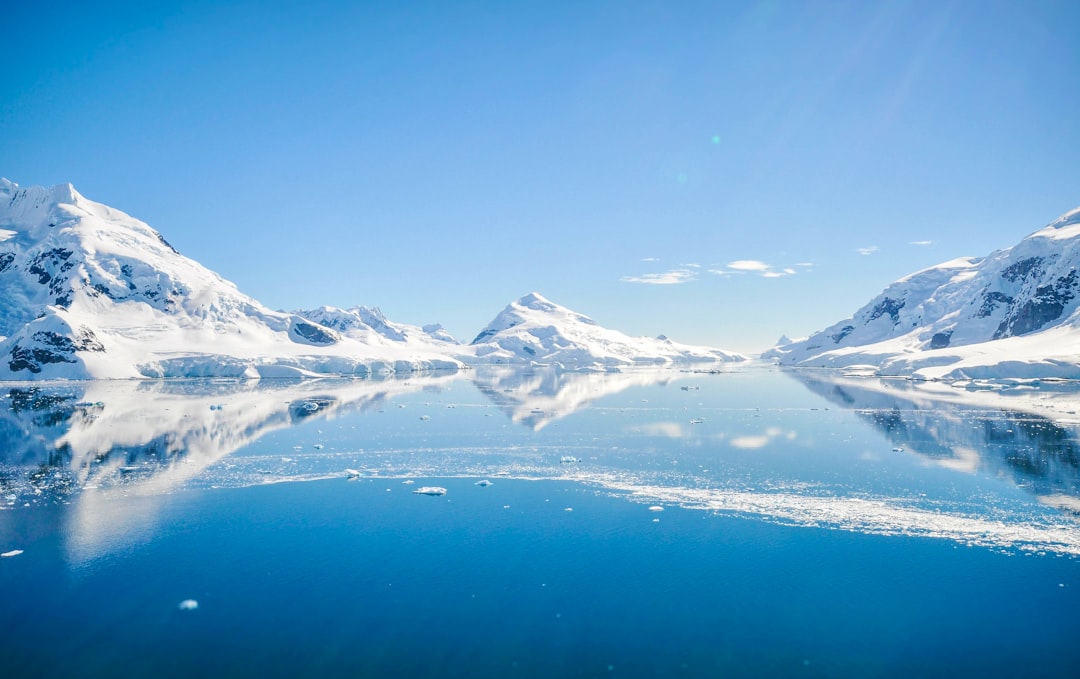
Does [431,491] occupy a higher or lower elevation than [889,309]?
lower

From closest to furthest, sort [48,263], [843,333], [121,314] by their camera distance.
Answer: [121,314]
[48,263]
[843,333]

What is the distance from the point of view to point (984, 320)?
132000 mm

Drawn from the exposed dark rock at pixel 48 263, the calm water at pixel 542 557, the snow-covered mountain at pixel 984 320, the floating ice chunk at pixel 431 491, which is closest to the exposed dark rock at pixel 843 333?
the snow-covered mountain at pixel 984 320

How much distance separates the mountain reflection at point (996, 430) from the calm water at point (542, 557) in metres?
0.33

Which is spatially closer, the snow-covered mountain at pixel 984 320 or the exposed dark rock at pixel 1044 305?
the snow-covered mountain at pixel 984 320

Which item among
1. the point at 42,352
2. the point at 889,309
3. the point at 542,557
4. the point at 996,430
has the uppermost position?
the point at 889,309

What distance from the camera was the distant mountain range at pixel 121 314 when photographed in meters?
87.4

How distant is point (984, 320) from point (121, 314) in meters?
176

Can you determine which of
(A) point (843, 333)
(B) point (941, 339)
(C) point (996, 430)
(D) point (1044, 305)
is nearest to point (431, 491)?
(C) point (996, 430)

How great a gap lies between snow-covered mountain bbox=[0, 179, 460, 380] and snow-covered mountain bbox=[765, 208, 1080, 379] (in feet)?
336

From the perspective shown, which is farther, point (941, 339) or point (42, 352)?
point (941, 339)

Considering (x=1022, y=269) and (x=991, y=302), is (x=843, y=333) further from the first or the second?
(x=1022, y=269)

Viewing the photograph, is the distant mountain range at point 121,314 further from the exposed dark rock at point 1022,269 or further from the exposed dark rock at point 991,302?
the exposed dark rock at point 1022,269

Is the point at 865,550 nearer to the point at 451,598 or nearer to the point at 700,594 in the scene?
the point at 700,594
